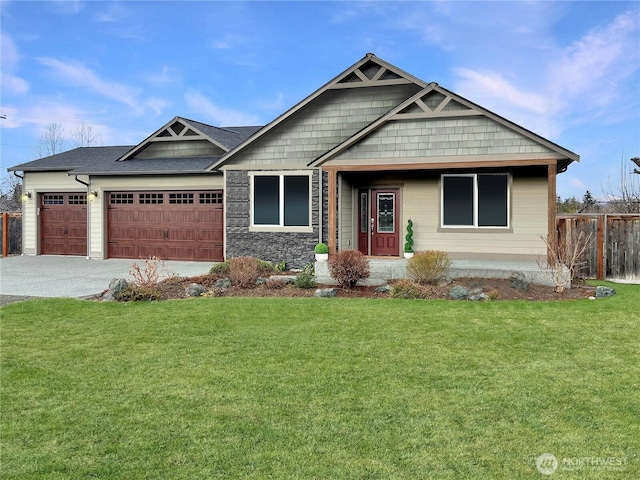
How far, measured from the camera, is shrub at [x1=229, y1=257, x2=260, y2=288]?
39.8ft

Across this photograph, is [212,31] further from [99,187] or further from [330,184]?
[330,184]

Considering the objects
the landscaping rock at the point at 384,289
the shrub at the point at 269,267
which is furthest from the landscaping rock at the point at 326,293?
the shrub at the point at 269,267

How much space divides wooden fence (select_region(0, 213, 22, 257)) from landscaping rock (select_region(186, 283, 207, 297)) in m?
14.0

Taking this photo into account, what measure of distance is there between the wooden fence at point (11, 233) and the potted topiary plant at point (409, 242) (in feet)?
54.7

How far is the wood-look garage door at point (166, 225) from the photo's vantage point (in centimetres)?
1803

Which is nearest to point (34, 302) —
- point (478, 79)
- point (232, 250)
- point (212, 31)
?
point (232, 250)

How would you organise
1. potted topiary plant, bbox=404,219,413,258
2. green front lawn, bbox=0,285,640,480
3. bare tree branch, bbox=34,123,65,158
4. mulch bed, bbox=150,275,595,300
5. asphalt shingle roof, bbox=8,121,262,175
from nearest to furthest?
green front lawn, bbox=0,285,640,480 → mulch bed, bbox=150,275,595,300 → potted topiary plant, bbox=404,219,413,258 → asphalt shingle roof, bbox=8,121,262,175 → bare tree branch, bbox=34,123,65,158

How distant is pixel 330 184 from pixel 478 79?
966 centimetres

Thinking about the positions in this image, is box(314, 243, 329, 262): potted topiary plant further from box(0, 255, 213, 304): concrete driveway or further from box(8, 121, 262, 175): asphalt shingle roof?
box(8, 121, 262, 175): asphalt shingle roof

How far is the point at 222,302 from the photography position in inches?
400

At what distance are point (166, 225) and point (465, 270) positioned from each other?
11127 millimetres

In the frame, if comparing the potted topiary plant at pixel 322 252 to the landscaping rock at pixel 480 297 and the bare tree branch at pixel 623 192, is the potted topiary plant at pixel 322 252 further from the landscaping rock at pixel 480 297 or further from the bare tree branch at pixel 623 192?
the bare tree branch at pixel 623 192

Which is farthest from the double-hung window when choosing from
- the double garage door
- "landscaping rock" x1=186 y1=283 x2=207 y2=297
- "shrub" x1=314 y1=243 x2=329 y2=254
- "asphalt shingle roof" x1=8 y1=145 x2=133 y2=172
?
"asphalt shingle roof" x1=8 y1=145 x2=133 y2=172

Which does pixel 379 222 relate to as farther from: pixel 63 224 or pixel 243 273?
pixel 63 224
